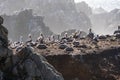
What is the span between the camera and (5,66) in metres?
50.3

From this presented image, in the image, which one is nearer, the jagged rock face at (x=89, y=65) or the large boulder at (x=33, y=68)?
the large boulder at (x=33, y=68)

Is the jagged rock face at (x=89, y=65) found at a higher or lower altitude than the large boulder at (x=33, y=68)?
lower

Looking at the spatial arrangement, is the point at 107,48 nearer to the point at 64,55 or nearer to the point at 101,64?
the point at 101,64

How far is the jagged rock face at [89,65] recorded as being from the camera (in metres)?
81.0

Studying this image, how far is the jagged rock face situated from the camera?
81000 mm

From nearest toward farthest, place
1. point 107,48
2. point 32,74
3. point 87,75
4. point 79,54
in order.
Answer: point 32,74
point 87,75
point 79,54
point 107,48

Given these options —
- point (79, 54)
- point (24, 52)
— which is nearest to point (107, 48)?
point (79, 54)

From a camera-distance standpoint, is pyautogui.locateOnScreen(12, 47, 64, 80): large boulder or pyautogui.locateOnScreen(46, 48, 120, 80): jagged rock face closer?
pyautogui.locateOnScreen(12, 47, 64, 80): large boulder

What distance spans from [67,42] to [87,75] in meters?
18.3

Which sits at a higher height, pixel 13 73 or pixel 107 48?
pixel 13 73

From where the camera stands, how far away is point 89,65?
85.8m

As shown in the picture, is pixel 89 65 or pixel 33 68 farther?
pixel 89 65

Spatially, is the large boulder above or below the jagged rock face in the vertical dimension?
above

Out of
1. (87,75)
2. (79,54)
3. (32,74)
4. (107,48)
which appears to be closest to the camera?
(32,74)
